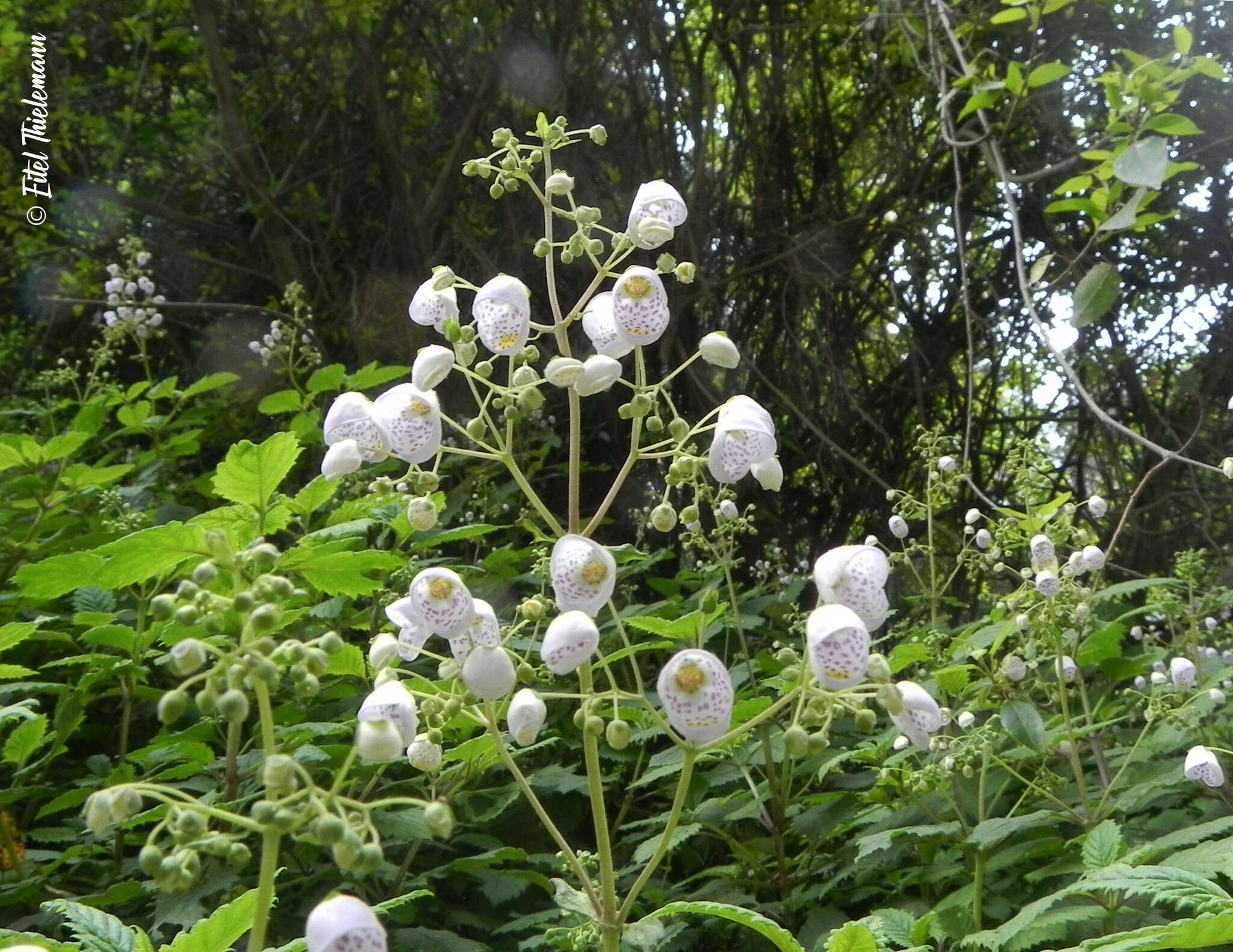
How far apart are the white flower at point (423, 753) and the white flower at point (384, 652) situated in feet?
0.28

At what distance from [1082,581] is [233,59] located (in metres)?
3.69

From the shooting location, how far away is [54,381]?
349cm

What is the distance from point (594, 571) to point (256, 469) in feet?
2.52

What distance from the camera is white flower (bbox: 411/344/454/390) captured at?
1282 mm

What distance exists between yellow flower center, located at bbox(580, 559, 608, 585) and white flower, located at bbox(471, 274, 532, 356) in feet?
0.90

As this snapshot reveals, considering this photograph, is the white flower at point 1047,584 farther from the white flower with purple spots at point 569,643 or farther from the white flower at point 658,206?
the white flower with purple spots at point 569,643

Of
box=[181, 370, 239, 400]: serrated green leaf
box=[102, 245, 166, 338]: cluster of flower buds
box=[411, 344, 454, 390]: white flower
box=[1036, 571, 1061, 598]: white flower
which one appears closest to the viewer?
box=[411, 344, 454, 390]: white flower

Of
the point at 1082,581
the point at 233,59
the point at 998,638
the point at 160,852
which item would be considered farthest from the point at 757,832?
the point at 233,59

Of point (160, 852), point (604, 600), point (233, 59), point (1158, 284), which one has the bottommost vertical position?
point (160, 852)

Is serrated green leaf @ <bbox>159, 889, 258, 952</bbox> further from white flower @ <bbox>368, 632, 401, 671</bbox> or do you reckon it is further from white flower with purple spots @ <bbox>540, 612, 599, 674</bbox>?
white flower with purple spots @ <bbox>540, 612, 599, 674</bbox>

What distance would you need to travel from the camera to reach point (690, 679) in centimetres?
109

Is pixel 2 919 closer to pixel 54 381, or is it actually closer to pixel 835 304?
pixel 54 381

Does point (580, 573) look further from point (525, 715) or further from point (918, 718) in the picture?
point (918, 718)

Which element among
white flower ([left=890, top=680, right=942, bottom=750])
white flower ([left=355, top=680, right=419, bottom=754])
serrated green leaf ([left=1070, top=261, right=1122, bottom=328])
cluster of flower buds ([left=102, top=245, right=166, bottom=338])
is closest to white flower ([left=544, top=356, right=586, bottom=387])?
white flower ([left=355, top=680, right=419, bottom=754])
